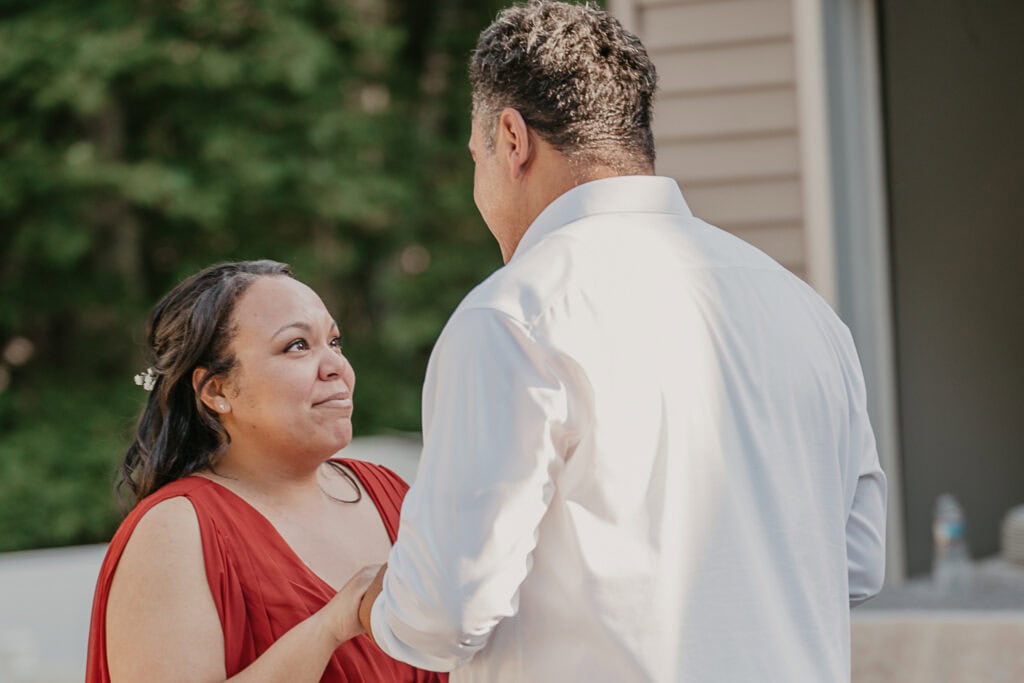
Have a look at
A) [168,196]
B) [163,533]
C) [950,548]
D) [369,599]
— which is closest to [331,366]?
[163,533]

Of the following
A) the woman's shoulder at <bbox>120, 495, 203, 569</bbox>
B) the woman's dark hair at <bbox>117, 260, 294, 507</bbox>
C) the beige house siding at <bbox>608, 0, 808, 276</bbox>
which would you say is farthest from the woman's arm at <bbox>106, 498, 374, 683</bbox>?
the beige house siding at <bbox>608, 0, 808, 276</bbox>

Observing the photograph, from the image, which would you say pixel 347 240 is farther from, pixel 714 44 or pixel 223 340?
pixel 223 340

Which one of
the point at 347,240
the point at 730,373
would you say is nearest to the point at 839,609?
the point at 730,373

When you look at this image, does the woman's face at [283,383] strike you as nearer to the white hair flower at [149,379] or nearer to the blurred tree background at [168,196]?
the white hair flower at [149,379]

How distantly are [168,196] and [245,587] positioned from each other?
702 centimetres

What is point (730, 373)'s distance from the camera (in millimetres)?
1336

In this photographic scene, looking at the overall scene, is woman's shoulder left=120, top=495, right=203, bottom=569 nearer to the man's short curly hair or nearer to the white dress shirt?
the white dress shirt

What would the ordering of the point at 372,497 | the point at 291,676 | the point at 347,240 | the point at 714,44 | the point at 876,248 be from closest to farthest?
the point at 291,676 < the point at 372,497 < the point at 714,44 < the point at 876,248 < the point at 347,240

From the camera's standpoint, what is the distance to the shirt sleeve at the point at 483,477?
1.26m

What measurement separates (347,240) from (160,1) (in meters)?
2.42

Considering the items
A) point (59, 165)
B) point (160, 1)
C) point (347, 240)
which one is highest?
point (160, 1)

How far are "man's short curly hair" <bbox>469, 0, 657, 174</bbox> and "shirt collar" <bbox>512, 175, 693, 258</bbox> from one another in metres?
0.02

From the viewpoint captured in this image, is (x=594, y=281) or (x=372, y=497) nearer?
(x=594, y=281)

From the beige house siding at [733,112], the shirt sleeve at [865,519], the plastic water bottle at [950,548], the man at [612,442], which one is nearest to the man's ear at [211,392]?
the man at [612,442]
